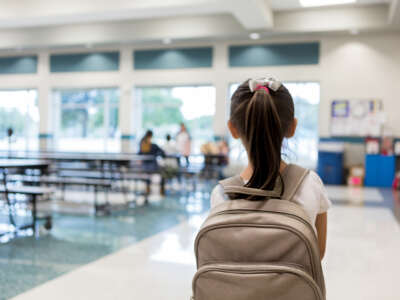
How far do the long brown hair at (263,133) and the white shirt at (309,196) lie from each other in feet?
0.27

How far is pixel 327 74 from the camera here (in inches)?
Result: 379

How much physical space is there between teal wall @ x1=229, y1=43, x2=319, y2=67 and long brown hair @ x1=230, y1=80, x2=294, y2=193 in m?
9.24

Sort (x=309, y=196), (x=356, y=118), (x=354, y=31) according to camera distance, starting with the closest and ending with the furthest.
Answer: (x=309, y=196) < (x=354, y=31) < (x=356, y=118)

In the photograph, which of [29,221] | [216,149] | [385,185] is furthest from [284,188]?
[385,185]

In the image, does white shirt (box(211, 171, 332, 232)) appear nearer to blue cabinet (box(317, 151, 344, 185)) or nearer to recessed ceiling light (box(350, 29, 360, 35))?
blue cabinet (box(317, 151, 344, 185))

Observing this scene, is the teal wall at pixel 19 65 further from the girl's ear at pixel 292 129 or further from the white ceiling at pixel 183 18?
the girl's ear at pixel 292 129

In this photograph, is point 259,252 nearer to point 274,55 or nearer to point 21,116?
point 274,55

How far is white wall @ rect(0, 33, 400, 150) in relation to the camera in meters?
9.30

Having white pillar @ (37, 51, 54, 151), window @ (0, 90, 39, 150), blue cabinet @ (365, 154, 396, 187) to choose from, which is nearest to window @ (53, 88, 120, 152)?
white pillar @ (37, 51, 54, 151)

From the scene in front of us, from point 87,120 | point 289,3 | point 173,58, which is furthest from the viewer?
point 87,120

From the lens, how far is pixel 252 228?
35.9 inches

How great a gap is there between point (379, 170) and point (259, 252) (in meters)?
8.85

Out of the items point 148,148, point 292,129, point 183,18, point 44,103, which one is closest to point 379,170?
point 148,148

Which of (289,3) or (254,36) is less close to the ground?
(289,3)
